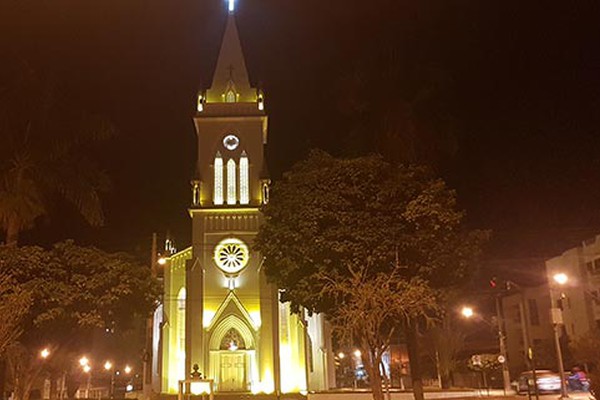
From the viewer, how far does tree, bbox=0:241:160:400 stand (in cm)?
2902

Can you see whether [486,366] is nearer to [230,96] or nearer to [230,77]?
[230,96]

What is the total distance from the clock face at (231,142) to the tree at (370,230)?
17835mm

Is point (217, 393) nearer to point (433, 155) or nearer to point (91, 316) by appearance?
point (91, 316)

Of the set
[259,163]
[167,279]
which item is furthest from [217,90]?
[167,279]

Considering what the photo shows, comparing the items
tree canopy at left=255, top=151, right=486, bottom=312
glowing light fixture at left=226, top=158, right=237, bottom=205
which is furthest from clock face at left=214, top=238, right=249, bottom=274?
tree canopy at left=255, top=151, right=486, bottom=312

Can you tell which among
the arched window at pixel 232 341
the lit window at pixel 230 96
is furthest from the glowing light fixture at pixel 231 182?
the arched window at pixel 232 341

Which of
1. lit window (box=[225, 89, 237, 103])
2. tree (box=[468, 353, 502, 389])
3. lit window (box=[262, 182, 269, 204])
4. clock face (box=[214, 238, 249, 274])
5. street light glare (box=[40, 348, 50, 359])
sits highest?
lit window (box=[225, 89, 237, 103])

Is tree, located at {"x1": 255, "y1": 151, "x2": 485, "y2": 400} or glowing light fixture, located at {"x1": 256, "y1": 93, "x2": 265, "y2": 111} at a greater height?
glowing light fixture, located at {"x1": 256, "y1": 93, "x2": 265, "y2": 111}

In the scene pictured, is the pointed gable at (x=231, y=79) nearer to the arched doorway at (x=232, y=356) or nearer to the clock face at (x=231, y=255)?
the clock face at (x=231, y=255)

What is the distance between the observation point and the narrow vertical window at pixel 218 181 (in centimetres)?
4577

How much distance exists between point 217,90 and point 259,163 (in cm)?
699

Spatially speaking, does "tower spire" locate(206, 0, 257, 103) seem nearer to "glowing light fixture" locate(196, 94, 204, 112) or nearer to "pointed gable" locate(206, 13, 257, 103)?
"pointed gable" locate(206, 13, 257, 103)

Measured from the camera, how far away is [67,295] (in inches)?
1186

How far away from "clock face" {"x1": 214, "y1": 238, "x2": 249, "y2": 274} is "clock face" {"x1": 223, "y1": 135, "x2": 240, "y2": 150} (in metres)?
7.18
